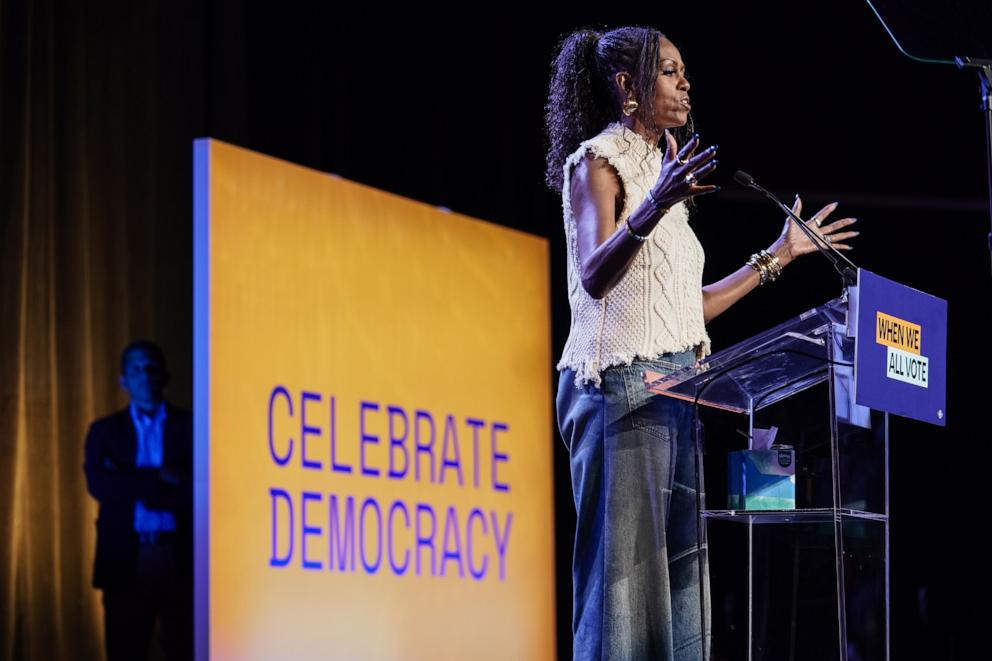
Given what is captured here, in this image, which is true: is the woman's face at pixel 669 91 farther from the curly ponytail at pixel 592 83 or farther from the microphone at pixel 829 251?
the microphone at pixel 829 251

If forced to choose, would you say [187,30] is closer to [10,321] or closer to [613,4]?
[10,321]

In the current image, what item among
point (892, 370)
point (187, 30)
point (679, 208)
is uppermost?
point (187, 30)

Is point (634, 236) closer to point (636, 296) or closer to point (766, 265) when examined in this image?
point (636, 296)

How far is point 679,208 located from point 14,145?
11.1ft

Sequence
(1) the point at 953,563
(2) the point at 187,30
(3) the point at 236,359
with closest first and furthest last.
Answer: (3) the point at 236,359, (2) the point at 187,30, (1) the point at 953,563

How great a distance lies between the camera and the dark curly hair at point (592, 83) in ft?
7.59

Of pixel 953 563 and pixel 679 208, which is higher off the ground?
pixel 679 208

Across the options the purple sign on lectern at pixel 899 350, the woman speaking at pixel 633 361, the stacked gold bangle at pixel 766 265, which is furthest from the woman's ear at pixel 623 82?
the purple sign on lectern at pixel 899 350

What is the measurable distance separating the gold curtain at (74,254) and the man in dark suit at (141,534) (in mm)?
384

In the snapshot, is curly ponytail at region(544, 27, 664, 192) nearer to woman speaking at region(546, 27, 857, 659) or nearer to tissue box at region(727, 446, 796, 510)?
woman speaking at region(546, 27, 857, 659)

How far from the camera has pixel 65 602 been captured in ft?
16.7

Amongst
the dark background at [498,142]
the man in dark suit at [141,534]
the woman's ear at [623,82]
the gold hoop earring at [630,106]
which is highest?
the dark background at [498,142]

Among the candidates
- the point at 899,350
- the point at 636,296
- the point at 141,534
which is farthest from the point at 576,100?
the point at 141,534

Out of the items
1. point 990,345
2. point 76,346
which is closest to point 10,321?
point 76,346
